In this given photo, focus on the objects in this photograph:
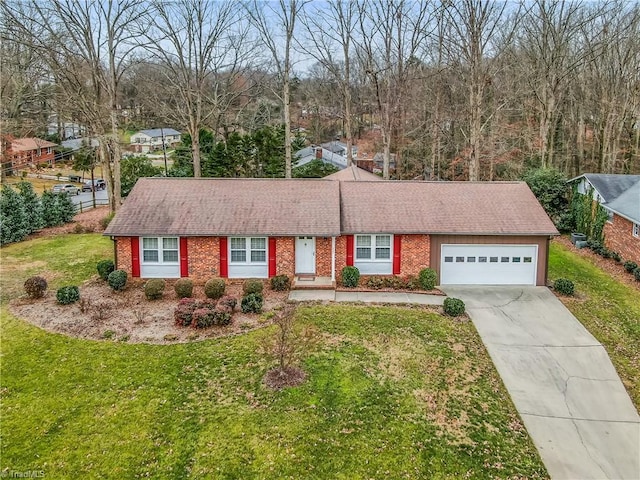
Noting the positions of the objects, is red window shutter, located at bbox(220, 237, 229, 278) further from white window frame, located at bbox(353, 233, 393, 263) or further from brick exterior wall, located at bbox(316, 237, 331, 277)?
white window frame, located at bbox(353, 233, 393, 263)

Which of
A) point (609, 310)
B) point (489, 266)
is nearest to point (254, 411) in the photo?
point (489, 266)

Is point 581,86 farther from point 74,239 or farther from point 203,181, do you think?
point 74,239

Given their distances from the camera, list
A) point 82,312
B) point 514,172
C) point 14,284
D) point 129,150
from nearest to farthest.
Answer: point 82,312 < point 14,284 < point 514,172 < point 129,150

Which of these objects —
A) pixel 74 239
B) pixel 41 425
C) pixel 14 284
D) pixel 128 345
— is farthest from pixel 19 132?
pixel 41 425

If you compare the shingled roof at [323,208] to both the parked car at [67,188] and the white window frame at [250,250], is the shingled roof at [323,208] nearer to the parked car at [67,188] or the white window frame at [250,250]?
the white window frame at [250,250]

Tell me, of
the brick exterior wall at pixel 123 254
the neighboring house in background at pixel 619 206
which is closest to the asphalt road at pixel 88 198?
the brick exterior wall at pixel 123 254

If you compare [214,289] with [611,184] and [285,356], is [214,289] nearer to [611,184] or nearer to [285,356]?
[285,356]

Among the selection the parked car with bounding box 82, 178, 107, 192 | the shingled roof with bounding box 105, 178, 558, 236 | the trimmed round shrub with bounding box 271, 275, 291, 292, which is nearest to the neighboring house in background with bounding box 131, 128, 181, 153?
the parked car with bounding box 82, 178, 107, 192
